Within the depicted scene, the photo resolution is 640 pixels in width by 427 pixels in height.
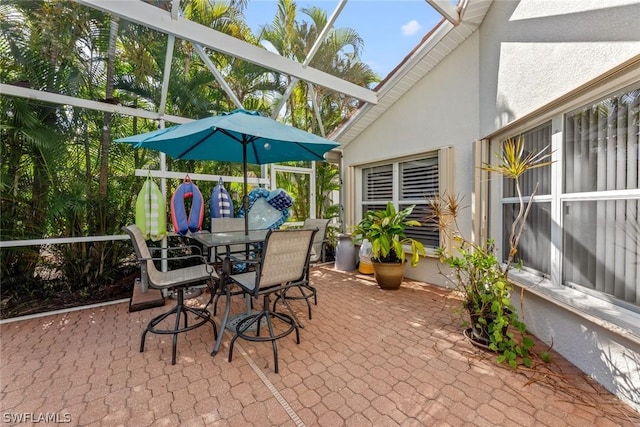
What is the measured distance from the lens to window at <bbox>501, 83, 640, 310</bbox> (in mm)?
1845

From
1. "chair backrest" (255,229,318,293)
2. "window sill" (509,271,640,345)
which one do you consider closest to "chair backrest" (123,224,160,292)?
"chair backrest" (255,229,318,293)

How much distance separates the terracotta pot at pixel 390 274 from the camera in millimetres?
4148

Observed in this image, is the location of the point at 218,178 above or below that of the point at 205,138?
below

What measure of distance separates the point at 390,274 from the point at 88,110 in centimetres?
538

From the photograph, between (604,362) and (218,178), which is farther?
(218,178)

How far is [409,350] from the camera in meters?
2.51

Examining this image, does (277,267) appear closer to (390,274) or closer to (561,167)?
(390,274)

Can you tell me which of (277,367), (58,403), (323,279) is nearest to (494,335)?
(277,367)

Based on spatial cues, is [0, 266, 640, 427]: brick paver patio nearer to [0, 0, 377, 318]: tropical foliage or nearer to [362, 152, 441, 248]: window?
[0, 0, 377, 318]: tropical foliage

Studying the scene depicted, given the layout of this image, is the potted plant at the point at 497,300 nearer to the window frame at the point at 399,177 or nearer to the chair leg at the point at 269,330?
the window frame at the point at 399,177

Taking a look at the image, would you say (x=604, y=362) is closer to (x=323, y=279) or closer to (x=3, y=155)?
(x=323, y=279)

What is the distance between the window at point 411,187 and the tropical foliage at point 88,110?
198 centimetres

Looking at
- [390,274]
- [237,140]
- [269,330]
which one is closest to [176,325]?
[269,330]

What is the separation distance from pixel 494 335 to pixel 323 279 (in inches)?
114
